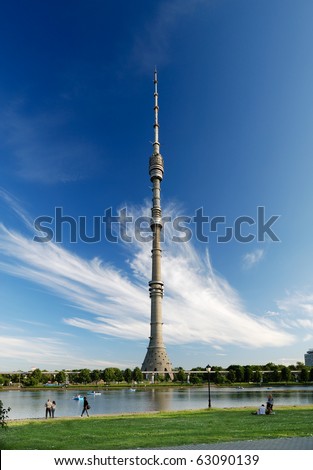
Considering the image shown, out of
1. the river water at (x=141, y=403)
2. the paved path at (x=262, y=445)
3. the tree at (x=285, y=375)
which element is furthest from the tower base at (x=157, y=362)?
the paved path at (x=262, y=445)

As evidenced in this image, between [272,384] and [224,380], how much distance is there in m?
20.3

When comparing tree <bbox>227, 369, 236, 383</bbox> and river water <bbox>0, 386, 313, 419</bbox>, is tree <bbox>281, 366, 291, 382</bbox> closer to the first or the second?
tree <bbox>227, 369, 236, 383</bbox>

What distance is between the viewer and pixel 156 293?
19788 cm

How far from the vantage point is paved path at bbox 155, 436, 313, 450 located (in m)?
17.6

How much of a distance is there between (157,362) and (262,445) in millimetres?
181492

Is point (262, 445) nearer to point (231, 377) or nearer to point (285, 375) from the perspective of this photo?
point (285, 375)

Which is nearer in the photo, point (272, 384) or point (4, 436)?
point (4, 436)

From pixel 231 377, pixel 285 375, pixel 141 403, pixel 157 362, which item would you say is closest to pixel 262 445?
pixel 141 403

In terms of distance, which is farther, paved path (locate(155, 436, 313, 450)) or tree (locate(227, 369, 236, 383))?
tree (locate(227, 369, 236, 383))

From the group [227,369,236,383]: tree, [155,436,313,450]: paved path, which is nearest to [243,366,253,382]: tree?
[227,369,236,383]: tree

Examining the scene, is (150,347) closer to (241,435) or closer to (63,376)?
(63,376)

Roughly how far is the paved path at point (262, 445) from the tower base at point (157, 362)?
590ft

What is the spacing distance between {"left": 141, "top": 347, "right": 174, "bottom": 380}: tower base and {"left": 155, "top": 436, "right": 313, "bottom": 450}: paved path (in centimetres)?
17968
